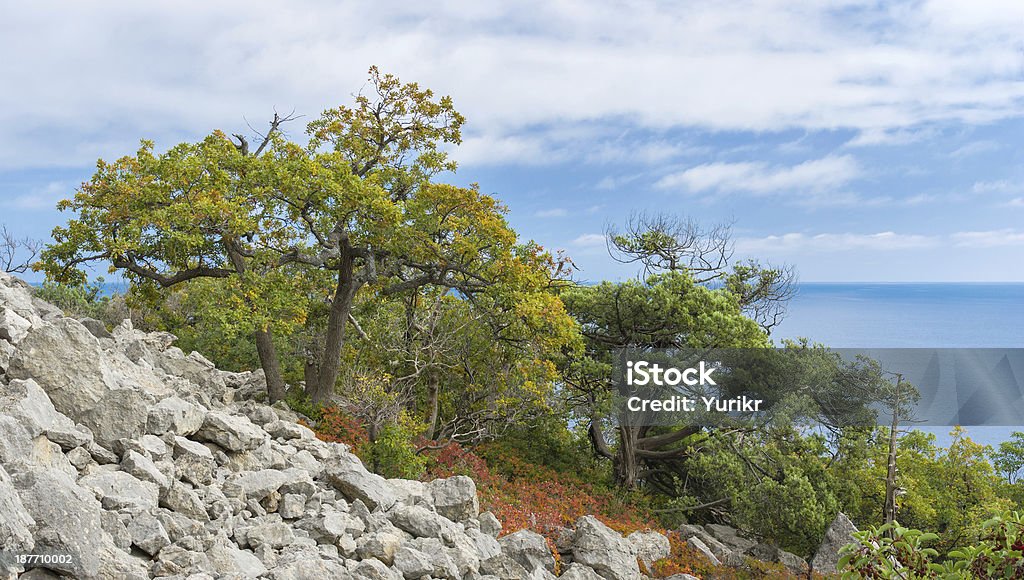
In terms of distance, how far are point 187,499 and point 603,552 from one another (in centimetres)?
519

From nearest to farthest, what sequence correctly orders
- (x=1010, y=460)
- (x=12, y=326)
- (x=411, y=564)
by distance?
(x=411, y=564), (x=12, y=326), (x=1010, y=460)

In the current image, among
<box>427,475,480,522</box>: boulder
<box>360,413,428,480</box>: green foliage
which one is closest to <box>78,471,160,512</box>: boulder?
<box>427,475,480,522</box>: boulder

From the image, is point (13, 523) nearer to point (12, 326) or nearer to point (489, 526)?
point (12, 326)

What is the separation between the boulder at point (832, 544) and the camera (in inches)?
547

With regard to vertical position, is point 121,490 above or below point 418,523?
above

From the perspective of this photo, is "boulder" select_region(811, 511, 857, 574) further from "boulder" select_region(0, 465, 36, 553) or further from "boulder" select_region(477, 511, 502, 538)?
"boulder" select_region(0, 465, 36, 553)

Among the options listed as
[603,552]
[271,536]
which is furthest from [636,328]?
[271,536]

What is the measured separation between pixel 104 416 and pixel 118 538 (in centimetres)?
192

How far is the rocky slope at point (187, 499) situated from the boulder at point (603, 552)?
0.02 metres

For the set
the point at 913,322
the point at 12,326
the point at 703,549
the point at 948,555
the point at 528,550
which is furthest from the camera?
the point at 913,322

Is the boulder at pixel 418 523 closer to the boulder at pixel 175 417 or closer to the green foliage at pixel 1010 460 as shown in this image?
the boulder at pixel 175 417

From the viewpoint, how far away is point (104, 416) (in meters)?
7.28

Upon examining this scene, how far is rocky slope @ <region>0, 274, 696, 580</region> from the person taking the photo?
538 cm

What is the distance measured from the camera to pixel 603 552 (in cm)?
972
